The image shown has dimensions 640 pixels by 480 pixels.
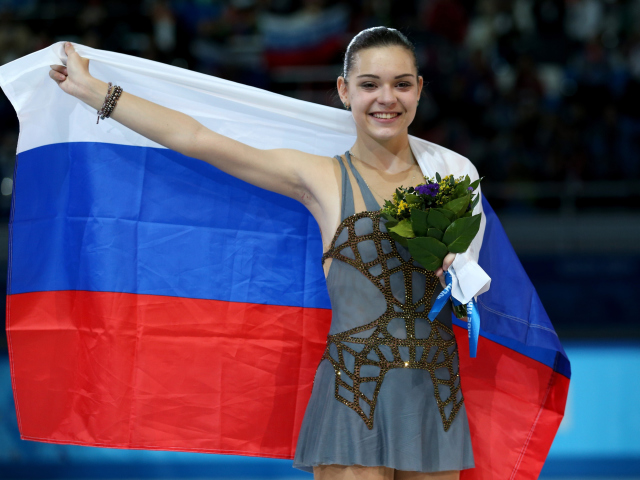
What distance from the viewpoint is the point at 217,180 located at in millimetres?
2621

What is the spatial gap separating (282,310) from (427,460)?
0.79m

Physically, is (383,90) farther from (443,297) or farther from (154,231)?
(154,231)

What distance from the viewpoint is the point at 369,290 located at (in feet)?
6.79

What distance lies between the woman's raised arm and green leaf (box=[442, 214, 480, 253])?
44 centimetres

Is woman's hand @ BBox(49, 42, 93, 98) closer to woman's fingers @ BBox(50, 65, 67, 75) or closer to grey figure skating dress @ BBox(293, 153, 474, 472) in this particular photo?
woman's fingers @ BBox(50, 65, 67, 75)

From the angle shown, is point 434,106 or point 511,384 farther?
point 434,106

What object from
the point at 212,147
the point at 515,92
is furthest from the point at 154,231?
the point at 515,92

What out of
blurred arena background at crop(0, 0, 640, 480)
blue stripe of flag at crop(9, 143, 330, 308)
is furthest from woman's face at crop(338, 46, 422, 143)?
blurred arena background at crop(0, 0, 640, 480)

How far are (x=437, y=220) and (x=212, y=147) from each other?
0.67 m

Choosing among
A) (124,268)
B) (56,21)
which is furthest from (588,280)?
(56,21)

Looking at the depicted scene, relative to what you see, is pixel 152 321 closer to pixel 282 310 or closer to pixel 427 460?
pixel 282 310

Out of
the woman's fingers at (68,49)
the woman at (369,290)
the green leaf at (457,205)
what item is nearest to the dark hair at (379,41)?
the woman at (369,290)

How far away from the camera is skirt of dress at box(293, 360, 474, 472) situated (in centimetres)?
199

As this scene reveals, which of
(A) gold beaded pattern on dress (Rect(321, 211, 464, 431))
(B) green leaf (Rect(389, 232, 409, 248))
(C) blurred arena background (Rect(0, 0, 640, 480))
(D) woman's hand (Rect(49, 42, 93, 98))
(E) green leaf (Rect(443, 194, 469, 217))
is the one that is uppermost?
(C) blurred arena background (Rect(0, 0, 640, 480))
